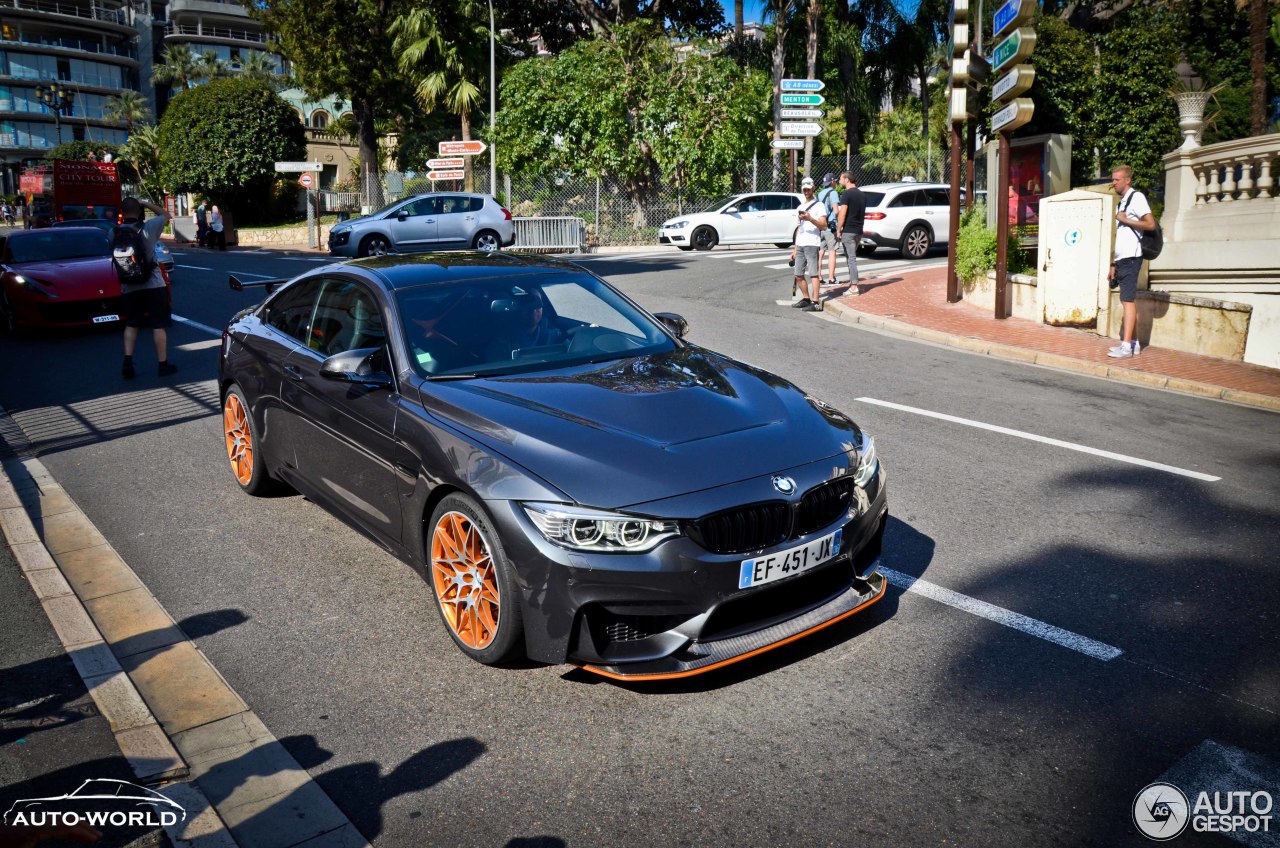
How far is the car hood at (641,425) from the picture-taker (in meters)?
3.94

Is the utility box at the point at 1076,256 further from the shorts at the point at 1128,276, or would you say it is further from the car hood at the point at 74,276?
the car hood at the point at 74,276

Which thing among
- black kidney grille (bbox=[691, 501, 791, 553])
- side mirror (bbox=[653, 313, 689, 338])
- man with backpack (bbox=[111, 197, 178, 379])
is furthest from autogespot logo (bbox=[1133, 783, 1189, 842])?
man with backpack (bbox=[111, 197, 178, 379])

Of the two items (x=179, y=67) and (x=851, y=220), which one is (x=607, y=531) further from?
(x=179, y=67)

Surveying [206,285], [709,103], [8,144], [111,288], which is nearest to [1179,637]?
[111,288]

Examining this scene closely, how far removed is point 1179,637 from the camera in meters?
4.51

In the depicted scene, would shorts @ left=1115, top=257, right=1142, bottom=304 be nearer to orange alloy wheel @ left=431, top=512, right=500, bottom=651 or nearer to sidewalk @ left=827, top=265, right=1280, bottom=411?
sidewalk @ left=827, top=265, right=1280, bottom=411

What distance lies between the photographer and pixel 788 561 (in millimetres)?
4004

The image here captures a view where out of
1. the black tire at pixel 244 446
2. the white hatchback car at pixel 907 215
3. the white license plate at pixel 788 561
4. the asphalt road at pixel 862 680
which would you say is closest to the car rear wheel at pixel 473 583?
the asphalt road at pixel 862 680

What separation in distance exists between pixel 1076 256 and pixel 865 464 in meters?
10.1

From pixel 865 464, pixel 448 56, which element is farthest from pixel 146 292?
pixel 448 56

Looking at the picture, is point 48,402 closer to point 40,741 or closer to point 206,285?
point 40,741

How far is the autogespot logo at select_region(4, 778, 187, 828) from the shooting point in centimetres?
336

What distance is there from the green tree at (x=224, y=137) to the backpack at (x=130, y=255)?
3632 cm

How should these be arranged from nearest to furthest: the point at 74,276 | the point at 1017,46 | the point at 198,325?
the point at 1017,46 < the point at 74,276 < the point at 198,325
